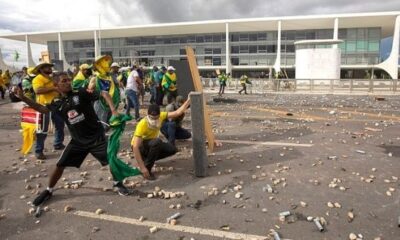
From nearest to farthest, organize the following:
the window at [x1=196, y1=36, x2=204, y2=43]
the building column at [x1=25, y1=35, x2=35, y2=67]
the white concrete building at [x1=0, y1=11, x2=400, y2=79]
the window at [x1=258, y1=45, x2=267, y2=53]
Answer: the white concrete building at [x1=0, y1=11, x2=400, y2=79] < the window at [x1=258, y1=45, x2=267, y2=53] < the window at [x1=196, y1=36, x2=204, y2=43] < the building column at [x1=25, y1=35, x2=35, y2=67]

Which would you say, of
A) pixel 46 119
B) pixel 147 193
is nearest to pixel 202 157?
pixel 147 193

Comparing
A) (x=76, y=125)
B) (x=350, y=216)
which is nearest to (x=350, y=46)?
(x=350, y=216)

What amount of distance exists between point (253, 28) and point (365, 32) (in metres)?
17.8

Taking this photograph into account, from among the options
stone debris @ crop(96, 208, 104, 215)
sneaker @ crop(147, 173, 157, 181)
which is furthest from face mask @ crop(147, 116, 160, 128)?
stone debris @ crop(96, 208, 104, 215)

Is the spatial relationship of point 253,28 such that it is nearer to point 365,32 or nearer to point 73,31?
point 365,32

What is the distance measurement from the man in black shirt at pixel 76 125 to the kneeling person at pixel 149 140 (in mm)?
724

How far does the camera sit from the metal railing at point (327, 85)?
26.2 metres

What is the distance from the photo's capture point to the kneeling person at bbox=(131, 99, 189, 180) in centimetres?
551

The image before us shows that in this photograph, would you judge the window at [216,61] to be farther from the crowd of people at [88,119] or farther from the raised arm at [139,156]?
the raised arm at [139,156]

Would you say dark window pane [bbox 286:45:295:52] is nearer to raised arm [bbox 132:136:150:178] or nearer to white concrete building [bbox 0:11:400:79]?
white concrete building [bbox 0:11:400:79]

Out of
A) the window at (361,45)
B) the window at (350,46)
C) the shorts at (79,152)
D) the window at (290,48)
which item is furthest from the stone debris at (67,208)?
the window at (361,45)

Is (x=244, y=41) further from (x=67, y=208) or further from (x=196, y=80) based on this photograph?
(x=67, y=208)

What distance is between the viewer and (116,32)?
63625mm

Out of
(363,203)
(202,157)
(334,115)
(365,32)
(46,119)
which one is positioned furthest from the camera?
(365,32)
